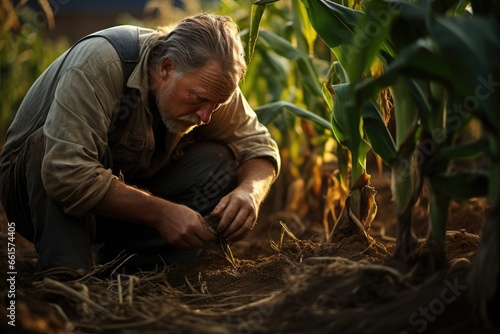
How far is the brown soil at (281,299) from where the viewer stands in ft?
4.46

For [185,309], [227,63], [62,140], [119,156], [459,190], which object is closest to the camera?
[459,190]

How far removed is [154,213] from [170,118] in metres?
0.31

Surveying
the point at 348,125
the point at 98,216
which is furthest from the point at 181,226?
the point at 348,125

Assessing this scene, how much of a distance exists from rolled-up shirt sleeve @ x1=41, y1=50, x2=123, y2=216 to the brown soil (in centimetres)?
23

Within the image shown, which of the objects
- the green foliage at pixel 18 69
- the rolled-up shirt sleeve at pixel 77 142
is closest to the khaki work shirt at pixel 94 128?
the rolled-up shirt sleeve at pixel 77 142

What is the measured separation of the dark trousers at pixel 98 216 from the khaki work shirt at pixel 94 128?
0.06m

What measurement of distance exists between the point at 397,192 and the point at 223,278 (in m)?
0.65

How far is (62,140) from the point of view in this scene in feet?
6.23

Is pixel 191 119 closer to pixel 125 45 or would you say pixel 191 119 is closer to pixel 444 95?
pixel 125 45

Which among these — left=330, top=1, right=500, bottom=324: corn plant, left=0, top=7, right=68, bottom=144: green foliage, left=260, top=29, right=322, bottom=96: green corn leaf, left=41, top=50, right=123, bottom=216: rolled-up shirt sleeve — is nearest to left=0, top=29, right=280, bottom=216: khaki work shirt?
left=41, top=50, right=123, bottom=216: rolled-up shirt sleeve

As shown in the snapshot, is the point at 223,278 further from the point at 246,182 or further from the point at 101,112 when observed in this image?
the point at 101,112

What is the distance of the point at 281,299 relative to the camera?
1527 millimetres

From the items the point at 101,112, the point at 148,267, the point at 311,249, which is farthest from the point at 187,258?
the point at 101,112

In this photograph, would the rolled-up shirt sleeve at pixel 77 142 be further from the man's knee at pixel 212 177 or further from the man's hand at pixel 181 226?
the man's knee at pixel 212 177
